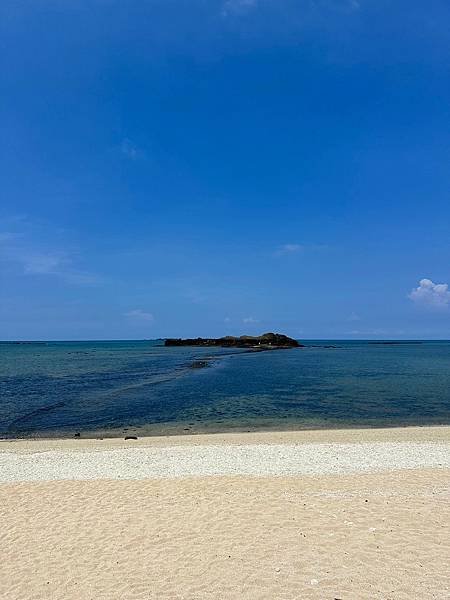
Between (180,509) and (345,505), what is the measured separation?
150 inches

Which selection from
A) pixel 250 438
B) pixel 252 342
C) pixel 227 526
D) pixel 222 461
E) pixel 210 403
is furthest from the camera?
pixel 252 342

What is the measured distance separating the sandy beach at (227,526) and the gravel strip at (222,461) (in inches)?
2.7

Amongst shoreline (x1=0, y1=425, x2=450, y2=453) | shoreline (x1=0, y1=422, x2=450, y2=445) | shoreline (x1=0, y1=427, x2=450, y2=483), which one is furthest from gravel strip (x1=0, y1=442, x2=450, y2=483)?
shoreline (x1=0, y1=422, x2=450, y2=445)

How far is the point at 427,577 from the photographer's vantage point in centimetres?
703

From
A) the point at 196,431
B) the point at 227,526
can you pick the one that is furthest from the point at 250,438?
the point at 227,526

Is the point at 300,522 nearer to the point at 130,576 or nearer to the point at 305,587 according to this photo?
the point at 305,587

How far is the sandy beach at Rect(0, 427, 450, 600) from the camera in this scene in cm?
708

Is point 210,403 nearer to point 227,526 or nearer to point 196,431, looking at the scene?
point 196,431

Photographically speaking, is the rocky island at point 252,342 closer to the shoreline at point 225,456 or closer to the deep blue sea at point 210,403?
the deep blue sea at point 210,403

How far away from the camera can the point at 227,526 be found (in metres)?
9.05

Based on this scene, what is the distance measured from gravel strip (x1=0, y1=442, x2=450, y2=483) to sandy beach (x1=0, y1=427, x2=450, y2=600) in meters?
0.07

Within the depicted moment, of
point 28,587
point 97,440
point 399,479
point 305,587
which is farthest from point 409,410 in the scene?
point 28,587

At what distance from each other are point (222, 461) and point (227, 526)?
17.4ft

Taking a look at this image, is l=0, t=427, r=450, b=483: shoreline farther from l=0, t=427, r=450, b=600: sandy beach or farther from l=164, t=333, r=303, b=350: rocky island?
l=164, t=333, r=303, b=350: rocky island
